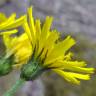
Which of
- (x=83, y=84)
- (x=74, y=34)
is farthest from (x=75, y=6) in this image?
(x=83, y=84)

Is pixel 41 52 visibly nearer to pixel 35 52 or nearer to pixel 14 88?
pixel 35 52

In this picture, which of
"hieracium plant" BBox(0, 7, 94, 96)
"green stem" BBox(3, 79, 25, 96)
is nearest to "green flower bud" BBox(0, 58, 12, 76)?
"hieracium plant" BBox(0, 7, 94, 96)

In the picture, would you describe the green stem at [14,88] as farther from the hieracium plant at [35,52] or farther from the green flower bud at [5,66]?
the green flower bud at [5,66]

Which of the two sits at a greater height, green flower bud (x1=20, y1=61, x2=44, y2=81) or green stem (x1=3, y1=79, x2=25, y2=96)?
green flower bud (x1=20, y1=61, x2=44, y2=81)

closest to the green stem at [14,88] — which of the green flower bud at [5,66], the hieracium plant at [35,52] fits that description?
the hieracium plant at [35,52]

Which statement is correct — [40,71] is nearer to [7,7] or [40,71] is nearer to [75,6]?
[7,7]

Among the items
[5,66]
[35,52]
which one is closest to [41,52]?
[35,52]

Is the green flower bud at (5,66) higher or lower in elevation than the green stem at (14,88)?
higher

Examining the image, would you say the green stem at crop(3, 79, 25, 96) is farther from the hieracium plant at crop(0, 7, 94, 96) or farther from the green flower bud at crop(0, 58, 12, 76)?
the green flower bud at crop(0, 58, 12, 76)
